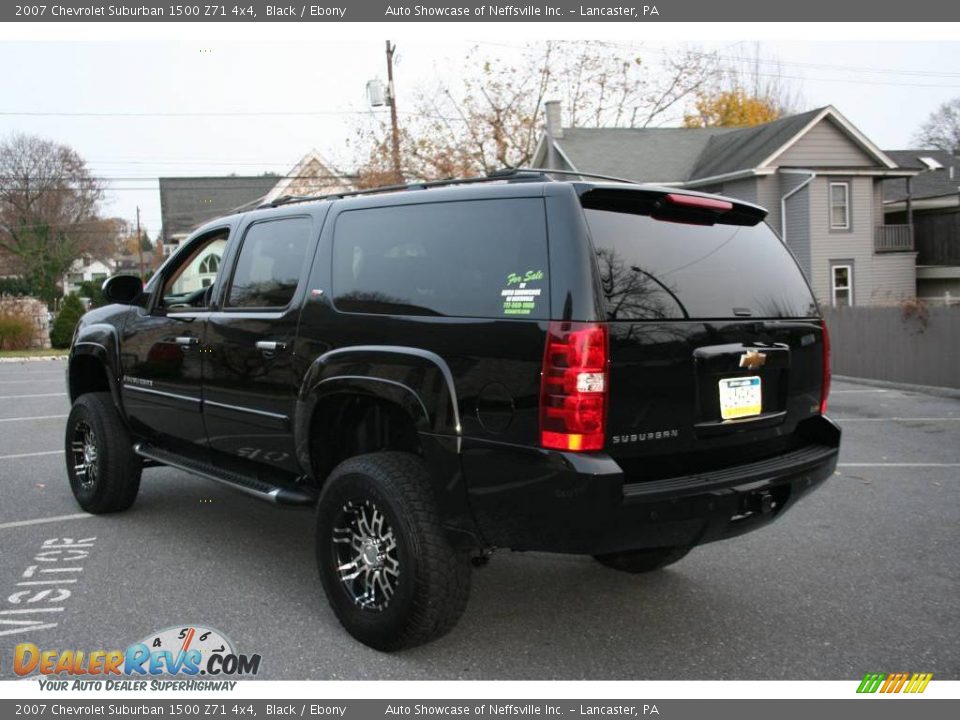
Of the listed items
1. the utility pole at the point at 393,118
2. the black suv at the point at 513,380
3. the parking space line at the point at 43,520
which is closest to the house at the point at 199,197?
the utility pole at the point at 393,118

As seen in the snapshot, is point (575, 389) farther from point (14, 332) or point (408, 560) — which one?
point (14, 332)

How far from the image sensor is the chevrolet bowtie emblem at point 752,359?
3.70 meters

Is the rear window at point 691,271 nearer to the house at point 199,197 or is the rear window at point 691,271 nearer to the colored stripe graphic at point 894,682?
the colored stripe graphic at point 894,682

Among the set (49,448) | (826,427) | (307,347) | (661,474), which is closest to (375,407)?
(307,347)

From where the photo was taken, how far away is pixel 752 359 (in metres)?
3.73

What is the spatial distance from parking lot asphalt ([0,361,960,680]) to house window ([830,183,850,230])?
77.8 ft

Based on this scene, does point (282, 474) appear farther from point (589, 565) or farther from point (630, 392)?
point (630, 392)

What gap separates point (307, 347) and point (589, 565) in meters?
2.10

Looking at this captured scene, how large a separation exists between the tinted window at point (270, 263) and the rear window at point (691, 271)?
5.94 feet

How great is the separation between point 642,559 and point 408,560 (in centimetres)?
169

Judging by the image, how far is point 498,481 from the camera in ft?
11.1

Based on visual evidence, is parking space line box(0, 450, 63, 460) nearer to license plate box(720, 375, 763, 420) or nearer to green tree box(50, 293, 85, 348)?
license plate box(720, 375, 763, 420)

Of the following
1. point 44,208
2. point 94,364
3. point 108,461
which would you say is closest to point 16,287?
point 44,208

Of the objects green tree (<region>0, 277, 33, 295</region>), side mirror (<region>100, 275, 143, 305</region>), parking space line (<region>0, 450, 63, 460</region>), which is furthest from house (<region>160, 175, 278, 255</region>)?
side mirror (<region>100, 275, 143, 305</region>)
